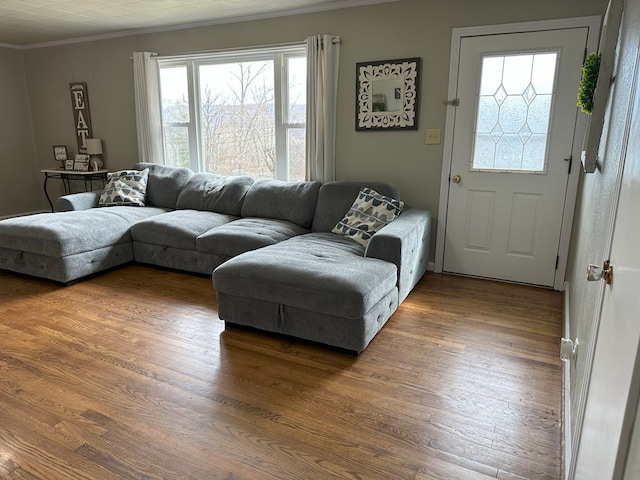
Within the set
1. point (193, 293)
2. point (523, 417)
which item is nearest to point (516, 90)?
point (523, 417)

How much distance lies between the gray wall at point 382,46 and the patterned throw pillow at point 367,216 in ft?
1.70

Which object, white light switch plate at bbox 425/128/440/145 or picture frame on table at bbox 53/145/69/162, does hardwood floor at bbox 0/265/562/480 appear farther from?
picture frame on table at bbox 53/145/69/162

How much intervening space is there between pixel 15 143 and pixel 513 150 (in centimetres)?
635

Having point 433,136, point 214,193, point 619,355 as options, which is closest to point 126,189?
point 214,193

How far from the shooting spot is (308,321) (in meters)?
2.50

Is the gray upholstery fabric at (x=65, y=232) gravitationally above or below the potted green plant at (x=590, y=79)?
below

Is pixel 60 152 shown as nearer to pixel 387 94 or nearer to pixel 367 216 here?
pixel 387 94

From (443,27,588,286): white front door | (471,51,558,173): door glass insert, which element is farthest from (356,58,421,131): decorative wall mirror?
(471,51,558,173): door glass insert

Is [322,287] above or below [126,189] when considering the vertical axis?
below

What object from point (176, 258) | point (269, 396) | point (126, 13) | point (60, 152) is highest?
point (126, 13)

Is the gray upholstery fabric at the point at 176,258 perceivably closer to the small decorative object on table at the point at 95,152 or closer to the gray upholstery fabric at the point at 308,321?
the gray upholstery fabric at the point at 308,321

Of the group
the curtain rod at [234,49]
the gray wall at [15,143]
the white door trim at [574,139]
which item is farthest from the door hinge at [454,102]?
the gray wall at [15,143]

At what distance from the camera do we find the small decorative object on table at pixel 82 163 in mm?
5578

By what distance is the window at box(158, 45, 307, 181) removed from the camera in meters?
4.32
